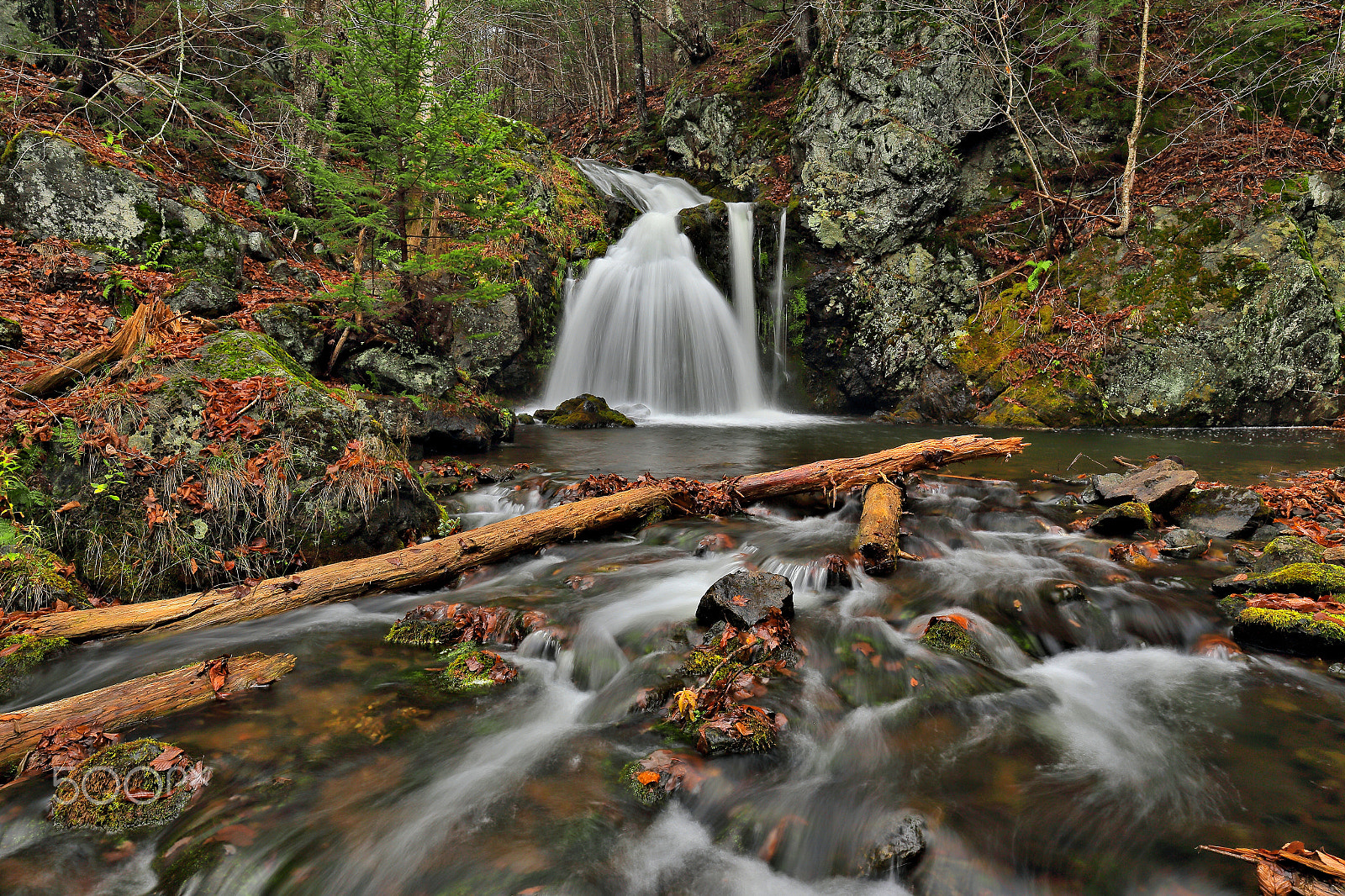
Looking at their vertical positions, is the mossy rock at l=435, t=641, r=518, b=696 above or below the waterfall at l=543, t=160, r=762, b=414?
below

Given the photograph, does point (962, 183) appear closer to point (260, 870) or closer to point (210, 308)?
point (210, 308)

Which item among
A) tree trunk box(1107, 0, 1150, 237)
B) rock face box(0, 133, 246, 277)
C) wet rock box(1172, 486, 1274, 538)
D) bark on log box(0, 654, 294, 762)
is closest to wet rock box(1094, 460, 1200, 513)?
wet rock box(1172, 486, 1274, 538)

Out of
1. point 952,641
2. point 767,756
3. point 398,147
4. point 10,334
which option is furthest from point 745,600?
point 398,147

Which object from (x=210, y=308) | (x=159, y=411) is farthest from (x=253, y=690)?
(x=210, y=308)

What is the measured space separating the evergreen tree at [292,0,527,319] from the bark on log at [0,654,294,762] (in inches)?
237

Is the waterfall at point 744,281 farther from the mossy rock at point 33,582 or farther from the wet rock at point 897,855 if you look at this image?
the wet rock at point 897,855

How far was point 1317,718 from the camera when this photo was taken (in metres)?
2.83

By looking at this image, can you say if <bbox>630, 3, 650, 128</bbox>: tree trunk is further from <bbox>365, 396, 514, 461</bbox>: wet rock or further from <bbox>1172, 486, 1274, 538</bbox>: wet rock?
<bbox>1172, 486, 1274, 538</bbox>: wet rock

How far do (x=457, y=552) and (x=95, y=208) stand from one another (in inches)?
296

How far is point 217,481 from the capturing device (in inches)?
158

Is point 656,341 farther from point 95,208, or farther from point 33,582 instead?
point 33,582

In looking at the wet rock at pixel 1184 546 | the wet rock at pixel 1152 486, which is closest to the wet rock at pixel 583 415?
the wet rock at pixel 1152 486

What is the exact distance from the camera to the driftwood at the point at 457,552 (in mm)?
3396

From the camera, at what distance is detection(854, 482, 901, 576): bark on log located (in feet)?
15.1
